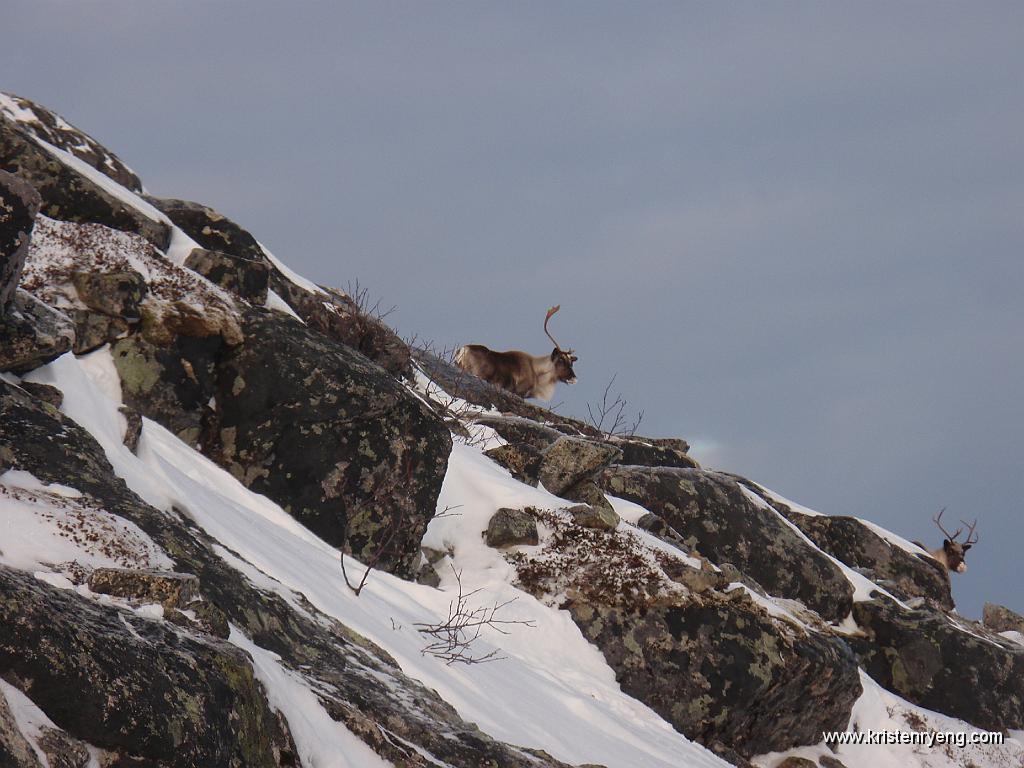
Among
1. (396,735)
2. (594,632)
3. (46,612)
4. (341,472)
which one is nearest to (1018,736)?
(594,632)

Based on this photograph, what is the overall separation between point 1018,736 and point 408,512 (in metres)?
9.63

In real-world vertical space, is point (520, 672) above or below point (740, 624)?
below

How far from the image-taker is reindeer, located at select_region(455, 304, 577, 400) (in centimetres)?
1939

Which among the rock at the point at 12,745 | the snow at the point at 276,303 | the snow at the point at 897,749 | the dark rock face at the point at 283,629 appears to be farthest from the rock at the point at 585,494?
the rock at the point at 12,745

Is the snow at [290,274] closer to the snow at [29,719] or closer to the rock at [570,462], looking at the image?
the rock at [570,462]

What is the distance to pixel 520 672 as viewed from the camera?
7211 millimetres

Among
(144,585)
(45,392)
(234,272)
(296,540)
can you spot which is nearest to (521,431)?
(234,272)

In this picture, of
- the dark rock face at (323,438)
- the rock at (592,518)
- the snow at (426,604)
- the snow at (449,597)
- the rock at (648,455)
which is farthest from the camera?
the rock at (648,455)

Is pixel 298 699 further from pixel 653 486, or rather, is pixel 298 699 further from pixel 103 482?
pixel 653 486

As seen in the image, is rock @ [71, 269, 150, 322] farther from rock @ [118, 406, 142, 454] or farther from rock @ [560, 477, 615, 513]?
rock @ [560, 477, 615, 513]

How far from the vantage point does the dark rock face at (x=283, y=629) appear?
13.3 feet

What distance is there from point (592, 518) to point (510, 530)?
0.87 m

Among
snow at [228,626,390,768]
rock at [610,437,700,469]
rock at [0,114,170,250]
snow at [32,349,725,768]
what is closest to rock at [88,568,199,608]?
snow at [228,626,390,768]

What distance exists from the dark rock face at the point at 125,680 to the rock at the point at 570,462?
816 centimetres
